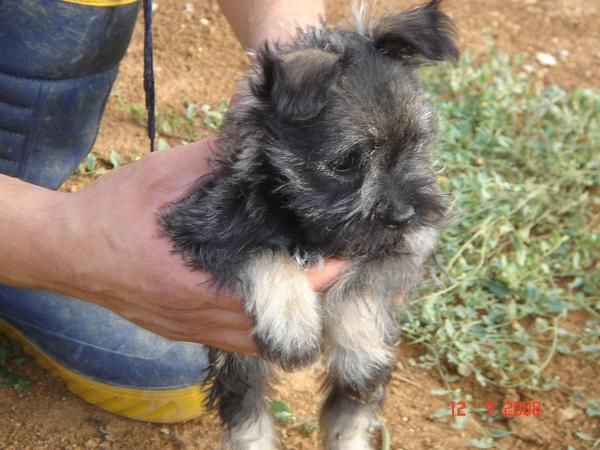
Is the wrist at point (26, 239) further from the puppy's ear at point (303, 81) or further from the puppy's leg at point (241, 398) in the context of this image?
the puppy's ear at point (303, 81)

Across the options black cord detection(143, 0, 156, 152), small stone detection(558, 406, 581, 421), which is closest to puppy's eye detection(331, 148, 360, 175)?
black cord detection(143, 0, 156, 152)

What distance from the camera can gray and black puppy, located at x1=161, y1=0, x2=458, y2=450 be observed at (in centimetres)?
262

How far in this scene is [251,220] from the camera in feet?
9.05

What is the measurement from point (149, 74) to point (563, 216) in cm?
275

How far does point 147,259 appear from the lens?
2912 mm

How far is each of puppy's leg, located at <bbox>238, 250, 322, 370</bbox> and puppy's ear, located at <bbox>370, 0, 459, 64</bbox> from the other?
2.64 feet

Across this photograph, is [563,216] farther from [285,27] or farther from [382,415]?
[285,27]

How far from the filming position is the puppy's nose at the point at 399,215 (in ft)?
8.59

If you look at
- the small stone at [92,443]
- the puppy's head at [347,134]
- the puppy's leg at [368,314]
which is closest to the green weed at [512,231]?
the puppy's leg at [368,314]

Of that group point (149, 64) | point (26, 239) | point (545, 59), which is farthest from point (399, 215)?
point (545, 59)

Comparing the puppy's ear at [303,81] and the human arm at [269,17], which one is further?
the human arm at [269,17]

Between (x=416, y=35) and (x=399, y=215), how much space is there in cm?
66

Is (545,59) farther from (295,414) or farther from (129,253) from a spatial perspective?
(129,253)

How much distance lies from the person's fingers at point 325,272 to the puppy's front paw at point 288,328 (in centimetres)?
5
